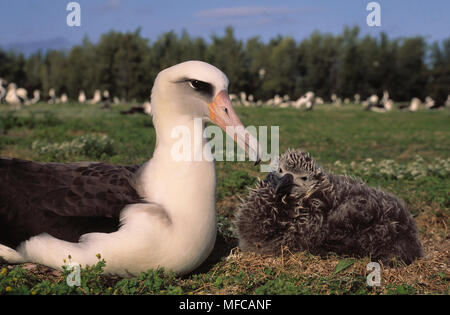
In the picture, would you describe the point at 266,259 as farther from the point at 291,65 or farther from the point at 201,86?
the point at 291,65

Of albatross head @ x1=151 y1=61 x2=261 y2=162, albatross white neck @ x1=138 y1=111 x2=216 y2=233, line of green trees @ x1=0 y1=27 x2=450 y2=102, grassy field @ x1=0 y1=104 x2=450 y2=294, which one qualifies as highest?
line of green trees @ x1=0 y1=27 x2=450 y2=102

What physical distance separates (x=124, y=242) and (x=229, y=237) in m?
2.02

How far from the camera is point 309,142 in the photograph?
45.5ft

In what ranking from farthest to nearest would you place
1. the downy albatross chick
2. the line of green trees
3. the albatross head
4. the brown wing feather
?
the line of green trees
the downy albatross chick
the brown wing feather
the albatross head

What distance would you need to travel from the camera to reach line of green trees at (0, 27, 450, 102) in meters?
66.1

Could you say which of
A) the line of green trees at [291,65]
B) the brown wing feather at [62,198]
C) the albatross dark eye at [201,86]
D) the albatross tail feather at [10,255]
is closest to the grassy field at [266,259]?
the albatross tail feather at [10,255]

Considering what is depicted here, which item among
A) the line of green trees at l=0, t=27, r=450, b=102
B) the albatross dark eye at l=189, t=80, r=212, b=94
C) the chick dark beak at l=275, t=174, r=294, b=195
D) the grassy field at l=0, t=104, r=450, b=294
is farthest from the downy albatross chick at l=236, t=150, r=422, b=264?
the line of green trees at l=0, t=27, r=450, b=102

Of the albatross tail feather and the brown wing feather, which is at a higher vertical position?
the brown wing feather

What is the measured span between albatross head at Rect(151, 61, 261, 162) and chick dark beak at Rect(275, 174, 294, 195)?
116cm

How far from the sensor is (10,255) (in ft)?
13.1

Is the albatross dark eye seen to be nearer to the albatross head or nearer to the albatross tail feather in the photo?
the albatross head

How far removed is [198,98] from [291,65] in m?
78.5

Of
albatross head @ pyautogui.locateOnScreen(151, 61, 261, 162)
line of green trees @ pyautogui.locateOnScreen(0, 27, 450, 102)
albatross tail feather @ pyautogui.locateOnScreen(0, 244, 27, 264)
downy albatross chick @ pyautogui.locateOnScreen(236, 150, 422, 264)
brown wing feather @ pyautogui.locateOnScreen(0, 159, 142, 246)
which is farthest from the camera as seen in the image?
line of green trees @ pyautogui.locateOnScreen(0, 27, 450, 102)

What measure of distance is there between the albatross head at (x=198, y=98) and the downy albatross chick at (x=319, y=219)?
119cm
